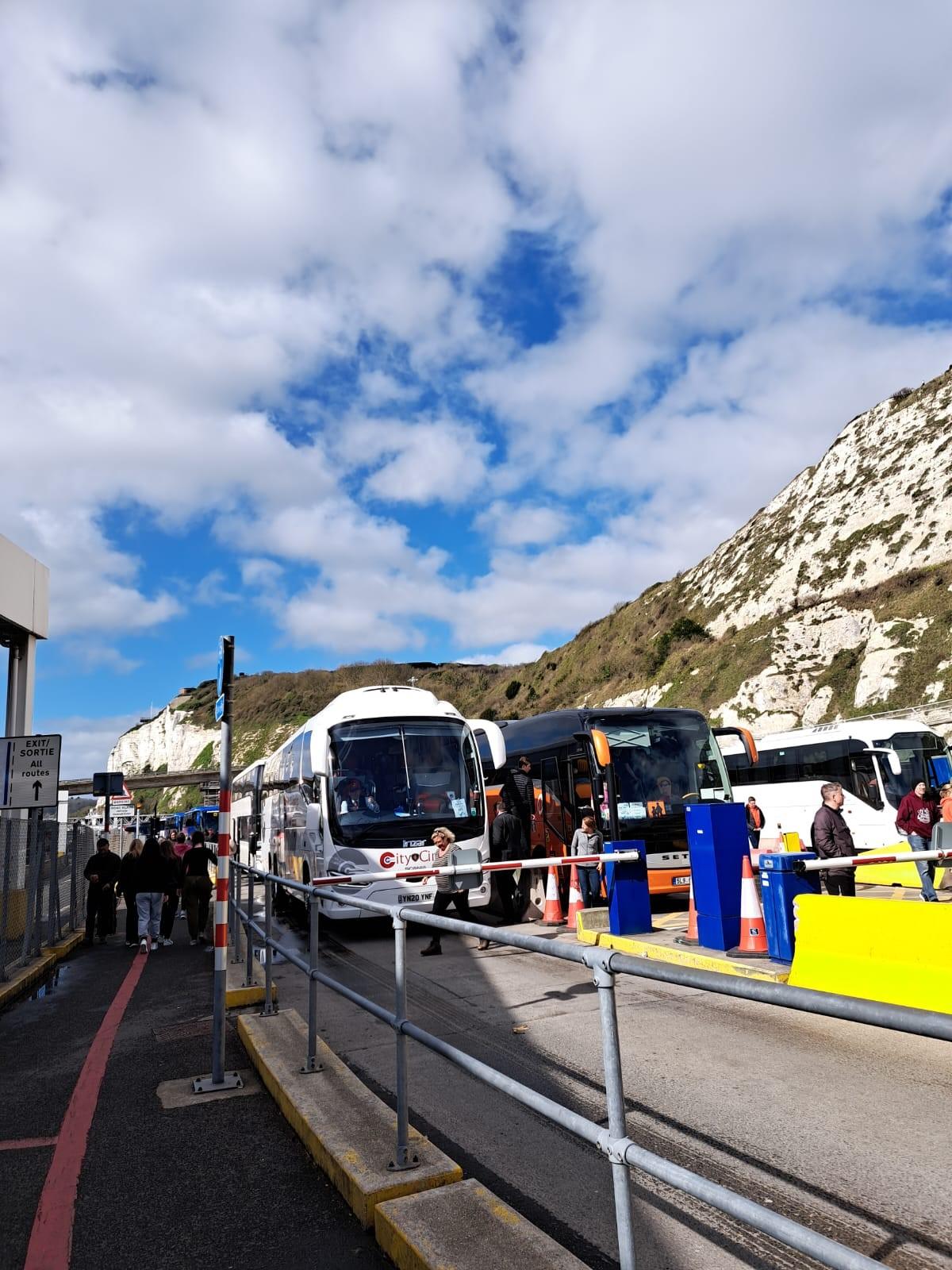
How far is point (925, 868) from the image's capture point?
13.7 metres

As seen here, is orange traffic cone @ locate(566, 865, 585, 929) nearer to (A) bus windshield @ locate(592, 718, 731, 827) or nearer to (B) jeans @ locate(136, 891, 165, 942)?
(A) bus windshield @ locate(592, 718, 731, 827)

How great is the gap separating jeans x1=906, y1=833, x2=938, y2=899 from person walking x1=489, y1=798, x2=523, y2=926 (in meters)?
5.79

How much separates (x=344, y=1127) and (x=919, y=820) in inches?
481

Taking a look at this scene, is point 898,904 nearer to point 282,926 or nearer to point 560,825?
point 560,825

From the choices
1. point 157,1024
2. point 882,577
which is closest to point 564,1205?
point 157,1024

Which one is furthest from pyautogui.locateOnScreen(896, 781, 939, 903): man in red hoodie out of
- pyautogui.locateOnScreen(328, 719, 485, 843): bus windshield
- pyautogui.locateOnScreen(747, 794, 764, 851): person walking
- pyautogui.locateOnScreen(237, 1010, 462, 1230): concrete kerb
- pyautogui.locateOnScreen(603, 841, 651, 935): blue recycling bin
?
pyautogui.locateOnScreen(237, 1010, 462, 1230): concrete kerb

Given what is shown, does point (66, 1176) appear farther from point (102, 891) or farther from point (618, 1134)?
point (102, 891)

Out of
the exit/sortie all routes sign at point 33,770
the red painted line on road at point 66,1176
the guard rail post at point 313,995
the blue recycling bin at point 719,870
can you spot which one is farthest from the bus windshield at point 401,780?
the guard rail post at point 313,995

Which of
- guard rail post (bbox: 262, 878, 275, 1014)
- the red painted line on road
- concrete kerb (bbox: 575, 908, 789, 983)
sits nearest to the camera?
the red painted line on road

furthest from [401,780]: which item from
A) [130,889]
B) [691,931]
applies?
[691,931]

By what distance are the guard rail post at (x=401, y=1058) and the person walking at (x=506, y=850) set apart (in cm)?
897

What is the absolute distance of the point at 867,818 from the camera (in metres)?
21.7

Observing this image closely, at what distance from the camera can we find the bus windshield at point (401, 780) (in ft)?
42.5

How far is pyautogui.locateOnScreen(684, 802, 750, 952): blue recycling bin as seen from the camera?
367 inches
